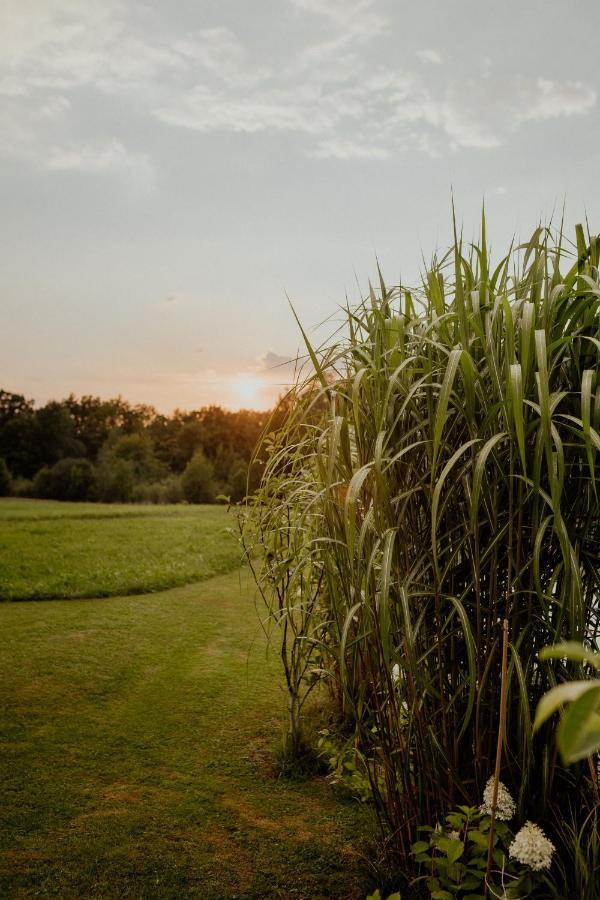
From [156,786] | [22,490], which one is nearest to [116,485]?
[22,490]

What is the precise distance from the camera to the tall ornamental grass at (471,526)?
1.75 meters

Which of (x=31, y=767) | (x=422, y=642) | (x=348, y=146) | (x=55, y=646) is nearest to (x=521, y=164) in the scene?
(x=422, y=642)

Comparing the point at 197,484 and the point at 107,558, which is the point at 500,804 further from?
the point at 197,484

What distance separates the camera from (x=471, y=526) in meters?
1.74

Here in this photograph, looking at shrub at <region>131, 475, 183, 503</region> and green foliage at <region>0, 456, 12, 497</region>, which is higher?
green foliage at <region>0, 456, 12, 497</region>

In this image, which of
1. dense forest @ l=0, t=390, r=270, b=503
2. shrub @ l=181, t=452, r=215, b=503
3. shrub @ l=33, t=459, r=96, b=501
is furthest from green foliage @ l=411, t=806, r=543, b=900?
shrub @ l=33, t=459, r=96, b=501

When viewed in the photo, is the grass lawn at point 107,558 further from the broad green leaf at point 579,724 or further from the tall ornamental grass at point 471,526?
the broad green leaf at point 579,724

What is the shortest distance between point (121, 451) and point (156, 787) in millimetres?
41541

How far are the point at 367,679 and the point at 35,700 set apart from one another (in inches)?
125

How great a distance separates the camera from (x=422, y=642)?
1.99 meters

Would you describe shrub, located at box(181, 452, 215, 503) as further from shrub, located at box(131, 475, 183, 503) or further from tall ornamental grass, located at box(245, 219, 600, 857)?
tall ornamental grass, located at box(245, 219, 600, 857)

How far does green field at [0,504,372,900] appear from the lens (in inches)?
97.0

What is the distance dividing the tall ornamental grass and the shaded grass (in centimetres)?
69

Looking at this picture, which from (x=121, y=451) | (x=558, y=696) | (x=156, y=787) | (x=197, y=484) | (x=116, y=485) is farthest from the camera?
(x=121, y=451)
